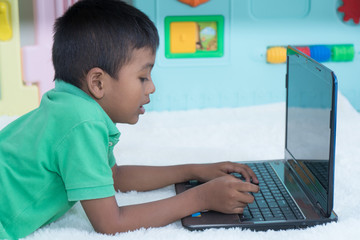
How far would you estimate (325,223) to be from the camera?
0.79 metres

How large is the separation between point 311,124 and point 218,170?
19 centimetres

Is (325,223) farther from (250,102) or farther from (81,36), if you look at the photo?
(250,102)

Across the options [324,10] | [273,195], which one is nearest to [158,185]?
[273,195]

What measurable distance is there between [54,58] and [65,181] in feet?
0.71

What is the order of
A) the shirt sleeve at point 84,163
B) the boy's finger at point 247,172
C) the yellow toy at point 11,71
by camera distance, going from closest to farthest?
the shirt sleeve at point 84,163, the boy's finger at point 247,172, the yellow toy at point 11,71

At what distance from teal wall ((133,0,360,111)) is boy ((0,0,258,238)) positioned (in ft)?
2.58

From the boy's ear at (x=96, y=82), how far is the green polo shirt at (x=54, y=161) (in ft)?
0.04

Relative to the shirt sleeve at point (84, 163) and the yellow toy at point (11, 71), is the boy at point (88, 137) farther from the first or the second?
the yellow toy at point (11, 71)

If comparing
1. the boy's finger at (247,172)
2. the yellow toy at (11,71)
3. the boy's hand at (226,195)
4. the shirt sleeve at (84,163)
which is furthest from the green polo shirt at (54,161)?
the yellow toy at (11,71)

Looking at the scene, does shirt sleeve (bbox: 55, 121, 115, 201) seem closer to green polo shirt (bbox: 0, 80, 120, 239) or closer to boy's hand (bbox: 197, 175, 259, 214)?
green polo shirt (bbox: 0, 80, 120, 239)

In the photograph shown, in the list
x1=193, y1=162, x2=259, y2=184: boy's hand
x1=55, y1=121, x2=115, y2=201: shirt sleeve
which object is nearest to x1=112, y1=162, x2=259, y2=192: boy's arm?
x1=193, y1=162, x2=259, y2=184: boy's hand

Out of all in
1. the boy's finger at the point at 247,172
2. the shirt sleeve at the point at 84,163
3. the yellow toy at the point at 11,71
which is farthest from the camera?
the yellow toy at the point at 11,71

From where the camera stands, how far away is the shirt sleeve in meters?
0.75

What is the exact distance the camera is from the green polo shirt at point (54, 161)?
2.46 feet
